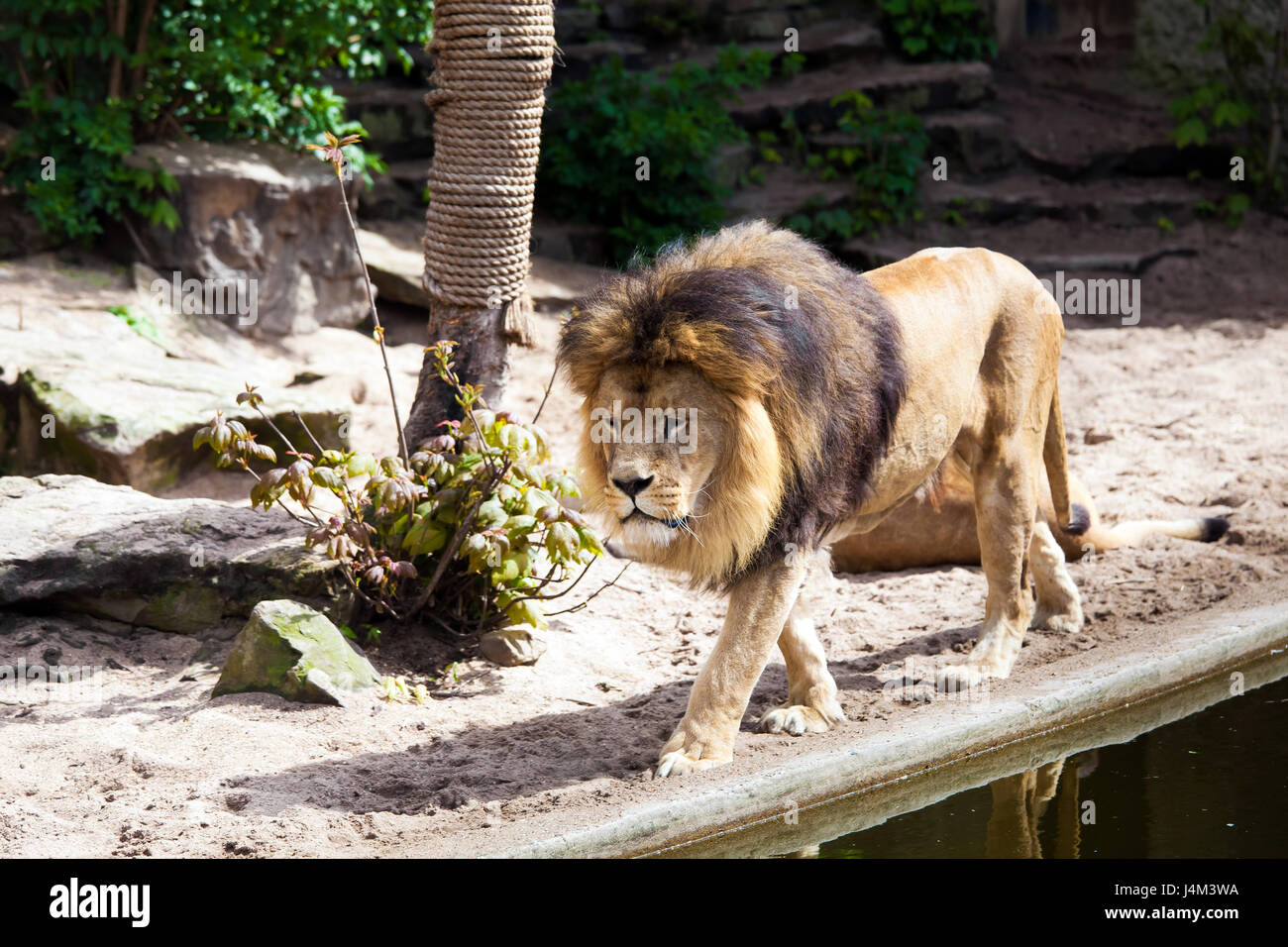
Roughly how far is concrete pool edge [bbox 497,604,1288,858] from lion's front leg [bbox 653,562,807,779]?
245 millimetres

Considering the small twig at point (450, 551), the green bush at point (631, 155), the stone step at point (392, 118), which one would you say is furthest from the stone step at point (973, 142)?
the small twig at point (450, 551)

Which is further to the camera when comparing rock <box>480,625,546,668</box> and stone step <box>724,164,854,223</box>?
stone step <box>724,164,854,223</box>

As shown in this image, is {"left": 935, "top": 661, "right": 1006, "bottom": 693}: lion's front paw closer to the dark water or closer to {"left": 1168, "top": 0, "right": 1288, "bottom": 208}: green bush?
the dark water

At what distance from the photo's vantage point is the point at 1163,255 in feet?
42.2

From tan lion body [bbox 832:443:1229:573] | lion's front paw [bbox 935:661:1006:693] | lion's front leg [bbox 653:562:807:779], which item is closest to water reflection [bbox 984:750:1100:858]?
lion's front paw [bbox 935:661:1006:693]

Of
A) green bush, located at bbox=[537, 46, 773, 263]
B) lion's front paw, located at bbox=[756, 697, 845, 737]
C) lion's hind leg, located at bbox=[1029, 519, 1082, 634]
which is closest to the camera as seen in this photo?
lion's front paw, located at bbox=[756, 697, 845, 737]

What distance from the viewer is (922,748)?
4.74m

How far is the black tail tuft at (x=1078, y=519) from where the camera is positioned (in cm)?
664

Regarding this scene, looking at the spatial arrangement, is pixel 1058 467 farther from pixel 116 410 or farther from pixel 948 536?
pixel 116 410

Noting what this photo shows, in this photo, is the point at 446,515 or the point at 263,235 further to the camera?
the point at 263,235

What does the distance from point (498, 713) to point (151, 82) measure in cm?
636

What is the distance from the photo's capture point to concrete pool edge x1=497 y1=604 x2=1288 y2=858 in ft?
13.5

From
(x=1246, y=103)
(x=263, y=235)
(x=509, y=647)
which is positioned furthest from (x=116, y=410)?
(x=1246, y=103)
